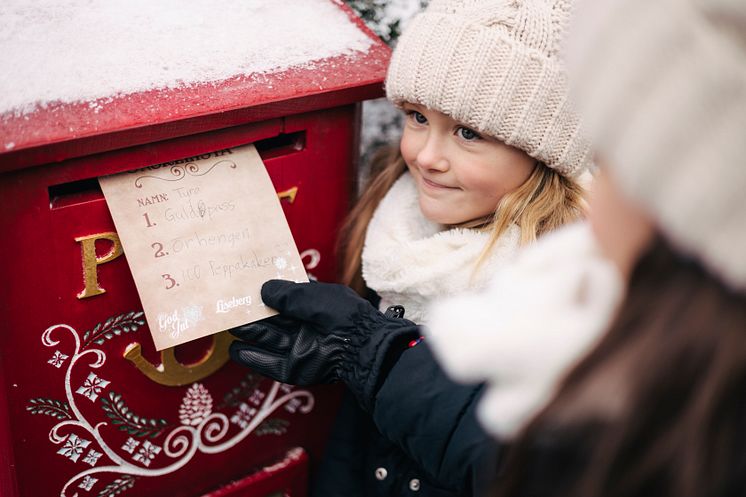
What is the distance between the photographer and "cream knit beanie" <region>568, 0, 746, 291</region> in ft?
1.80

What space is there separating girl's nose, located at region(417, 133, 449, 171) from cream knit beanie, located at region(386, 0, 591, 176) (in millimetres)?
80

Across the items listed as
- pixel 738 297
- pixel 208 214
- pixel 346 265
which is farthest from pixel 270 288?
pixel 738 297

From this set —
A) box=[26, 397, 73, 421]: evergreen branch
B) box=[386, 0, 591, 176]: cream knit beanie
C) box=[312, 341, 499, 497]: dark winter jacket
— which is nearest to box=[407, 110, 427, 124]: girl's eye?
box=[386, 0, 591, 176]: cream knit beanie

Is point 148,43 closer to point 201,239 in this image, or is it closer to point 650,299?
point 201,239

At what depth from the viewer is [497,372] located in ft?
2.44

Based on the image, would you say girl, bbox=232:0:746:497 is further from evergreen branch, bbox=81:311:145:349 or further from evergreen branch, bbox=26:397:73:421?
evergreen branch, bbox=26:397:73:421

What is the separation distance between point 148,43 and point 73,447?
0.77 m

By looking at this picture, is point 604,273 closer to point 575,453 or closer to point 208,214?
point 575,453

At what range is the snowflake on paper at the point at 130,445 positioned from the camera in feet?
4.66

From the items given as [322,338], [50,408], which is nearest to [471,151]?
[322,338]

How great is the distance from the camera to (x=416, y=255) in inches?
56.9

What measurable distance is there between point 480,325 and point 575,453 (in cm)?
16

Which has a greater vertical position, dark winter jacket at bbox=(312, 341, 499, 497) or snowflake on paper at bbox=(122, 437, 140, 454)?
dark winter jacket at bbox=(312, 341, 499, 497)

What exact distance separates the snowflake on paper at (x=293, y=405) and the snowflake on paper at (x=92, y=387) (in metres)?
0.45
